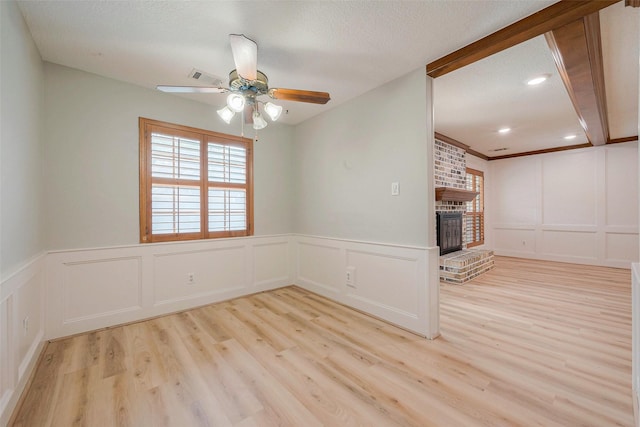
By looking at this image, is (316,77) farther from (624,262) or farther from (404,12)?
(624,262)

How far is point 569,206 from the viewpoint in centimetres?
590

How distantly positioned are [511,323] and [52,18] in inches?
187

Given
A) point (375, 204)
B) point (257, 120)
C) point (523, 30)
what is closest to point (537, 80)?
point (523, 30)

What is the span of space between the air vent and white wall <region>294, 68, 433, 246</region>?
1.45 m

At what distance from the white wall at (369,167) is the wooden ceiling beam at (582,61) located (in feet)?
3.31

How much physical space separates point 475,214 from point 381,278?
478 cm

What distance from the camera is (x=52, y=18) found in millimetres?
1885

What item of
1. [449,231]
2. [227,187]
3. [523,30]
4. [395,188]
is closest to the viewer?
[523,30]

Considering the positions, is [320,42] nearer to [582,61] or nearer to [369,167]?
[369,167]

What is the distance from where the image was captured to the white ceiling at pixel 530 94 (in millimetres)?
2199

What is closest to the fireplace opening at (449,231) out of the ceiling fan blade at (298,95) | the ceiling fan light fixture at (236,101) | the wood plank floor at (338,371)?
the wood plank floor at (338,371)

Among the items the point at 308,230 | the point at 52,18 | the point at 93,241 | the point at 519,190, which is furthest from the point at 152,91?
the point at 519,190

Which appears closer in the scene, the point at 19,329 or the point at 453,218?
the point at 19,329

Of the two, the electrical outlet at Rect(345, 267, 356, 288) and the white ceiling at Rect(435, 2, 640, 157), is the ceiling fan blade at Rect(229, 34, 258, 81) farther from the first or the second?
the electrical outlet at Rect(345, 267, 356, 288)
